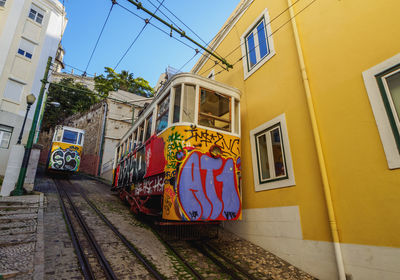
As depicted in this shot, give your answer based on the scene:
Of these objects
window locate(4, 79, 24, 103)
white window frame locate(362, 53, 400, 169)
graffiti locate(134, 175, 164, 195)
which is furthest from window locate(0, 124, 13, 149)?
white window frame locate(362, 53, 400, 169)

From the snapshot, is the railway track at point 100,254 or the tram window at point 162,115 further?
the tram window at point 162,115

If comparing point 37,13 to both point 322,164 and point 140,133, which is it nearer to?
point 140,133

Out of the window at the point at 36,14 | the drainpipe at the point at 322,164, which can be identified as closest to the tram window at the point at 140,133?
the drainpipe at the point at 322,164

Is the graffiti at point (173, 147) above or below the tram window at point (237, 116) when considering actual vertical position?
below

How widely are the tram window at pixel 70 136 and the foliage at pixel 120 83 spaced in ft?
42.8

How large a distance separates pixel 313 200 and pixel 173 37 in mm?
5224

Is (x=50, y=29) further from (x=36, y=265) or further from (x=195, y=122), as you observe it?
(x=36, y=265)

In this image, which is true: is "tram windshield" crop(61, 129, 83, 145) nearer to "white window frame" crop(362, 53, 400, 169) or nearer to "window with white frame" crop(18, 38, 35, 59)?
"window with white frame" crop(18, 38, 35, 59)

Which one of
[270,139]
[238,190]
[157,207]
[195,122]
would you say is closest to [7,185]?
[157,207]

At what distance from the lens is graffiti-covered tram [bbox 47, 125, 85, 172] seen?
44.7 feet

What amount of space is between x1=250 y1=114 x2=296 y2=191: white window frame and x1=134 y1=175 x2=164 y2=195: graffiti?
2.47 metres

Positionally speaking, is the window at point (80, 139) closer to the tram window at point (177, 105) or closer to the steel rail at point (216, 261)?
the tram window at point (177, 105)

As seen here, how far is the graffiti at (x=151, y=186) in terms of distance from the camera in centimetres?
497

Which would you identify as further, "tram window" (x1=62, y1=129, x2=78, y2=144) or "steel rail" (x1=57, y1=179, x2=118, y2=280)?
"tram window" (x1=62, y1=129, x2=78, y2=144)
